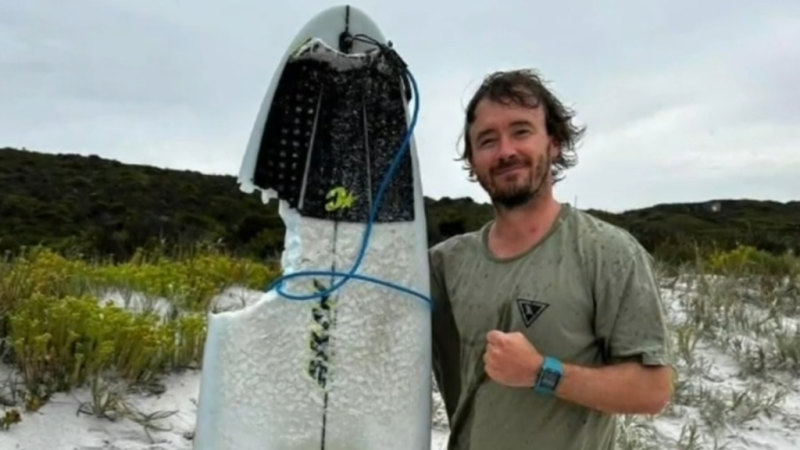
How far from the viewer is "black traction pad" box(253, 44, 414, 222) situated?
9.35 feet

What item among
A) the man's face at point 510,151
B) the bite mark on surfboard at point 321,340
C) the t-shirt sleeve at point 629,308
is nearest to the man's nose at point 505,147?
the man's face at point 510,151

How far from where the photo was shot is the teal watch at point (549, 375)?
204 cm

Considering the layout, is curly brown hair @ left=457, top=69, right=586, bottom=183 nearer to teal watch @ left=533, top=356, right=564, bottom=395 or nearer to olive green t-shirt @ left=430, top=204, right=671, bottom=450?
olive green t-shirt @ left=430, top=204, right=671, bottom=450

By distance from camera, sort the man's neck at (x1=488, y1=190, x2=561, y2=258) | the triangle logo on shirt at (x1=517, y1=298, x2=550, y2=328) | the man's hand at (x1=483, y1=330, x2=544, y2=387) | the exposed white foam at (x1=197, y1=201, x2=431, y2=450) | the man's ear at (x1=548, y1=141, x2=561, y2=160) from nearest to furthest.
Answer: the man's hand at (x1=483, y1=330, x2=544, y2=387)
the triangle logo on shirt at (x1=517, y1=298, x2=550, y2=328)
the man's neck at (x1=488, y1=190, x2=561, y2=258)
the man's ear at (x1=548, y1=141, x2=561, y2=160)
the exposed white foam at (x1=197, y1=201, x2=431, y2=450)

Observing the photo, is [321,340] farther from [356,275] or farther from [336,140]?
[336,140]

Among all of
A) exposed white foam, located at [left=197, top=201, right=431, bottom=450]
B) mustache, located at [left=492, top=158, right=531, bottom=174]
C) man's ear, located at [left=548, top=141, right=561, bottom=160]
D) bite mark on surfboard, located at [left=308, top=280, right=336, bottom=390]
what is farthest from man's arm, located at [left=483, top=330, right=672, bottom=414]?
bite mark on surfboard, located at [left=308, top=280, right=336, bottom=390]

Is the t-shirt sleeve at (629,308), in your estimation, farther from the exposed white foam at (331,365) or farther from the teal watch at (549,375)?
the exposed white foam at (331,365)

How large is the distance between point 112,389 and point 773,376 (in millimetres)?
3583

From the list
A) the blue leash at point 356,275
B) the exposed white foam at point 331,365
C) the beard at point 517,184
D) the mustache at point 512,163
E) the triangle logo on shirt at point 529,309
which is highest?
the mustache at point 512,163

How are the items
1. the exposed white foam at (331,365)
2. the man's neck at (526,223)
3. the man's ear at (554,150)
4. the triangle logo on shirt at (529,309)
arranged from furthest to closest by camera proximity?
1. the exposed white foam at (331,365)
2. the man's ear at (554,150)
3. the man's neck at (526,223)
4. the triangle logo on shirt at (529,309)

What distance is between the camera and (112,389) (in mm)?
4156

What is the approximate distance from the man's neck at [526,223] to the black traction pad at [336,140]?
62cm

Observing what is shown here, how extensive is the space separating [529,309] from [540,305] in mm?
29

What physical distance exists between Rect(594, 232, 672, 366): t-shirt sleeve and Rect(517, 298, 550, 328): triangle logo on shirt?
12 cm
